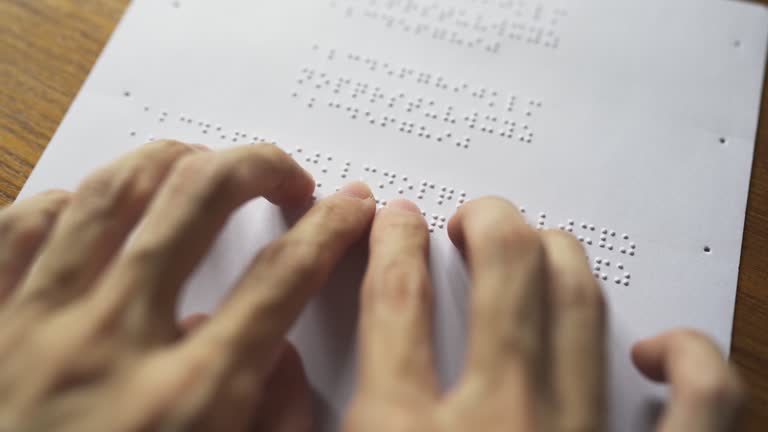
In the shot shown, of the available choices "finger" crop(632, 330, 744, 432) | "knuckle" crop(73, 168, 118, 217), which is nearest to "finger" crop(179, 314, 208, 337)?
"knuckle" crop(73, 168, 118, 217)

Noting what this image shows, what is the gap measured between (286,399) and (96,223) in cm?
19

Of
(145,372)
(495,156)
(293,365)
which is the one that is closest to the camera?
(145,372)

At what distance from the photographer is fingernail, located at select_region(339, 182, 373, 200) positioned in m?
0.56

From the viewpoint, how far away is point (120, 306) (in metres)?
0.35

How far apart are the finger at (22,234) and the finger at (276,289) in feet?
0.48

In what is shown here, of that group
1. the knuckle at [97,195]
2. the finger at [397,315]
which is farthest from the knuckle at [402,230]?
the knuckle at [97,195]

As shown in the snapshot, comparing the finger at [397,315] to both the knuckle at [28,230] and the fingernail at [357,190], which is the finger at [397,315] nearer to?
the fingernail at [357,190]

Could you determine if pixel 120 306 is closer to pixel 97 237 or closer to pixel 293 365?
pixel 97 237

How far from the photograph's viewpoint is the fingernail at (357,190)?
56 centimetres

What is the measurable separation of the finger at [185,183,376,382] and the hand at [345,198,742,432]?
52 millimetres

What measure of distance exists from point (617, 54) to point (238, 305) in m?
0.52

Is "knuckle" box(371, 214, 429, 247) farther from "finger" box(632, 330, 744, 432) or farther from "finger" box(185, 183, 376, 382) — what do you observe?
"finger" box(632, 330, 744, 432)

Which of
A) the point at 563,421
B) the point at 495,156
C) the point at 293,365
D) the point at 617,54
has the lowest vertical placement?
the point at 293,365

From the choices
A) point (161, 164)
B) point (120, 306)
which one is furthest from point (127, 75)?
point (120, 306)
